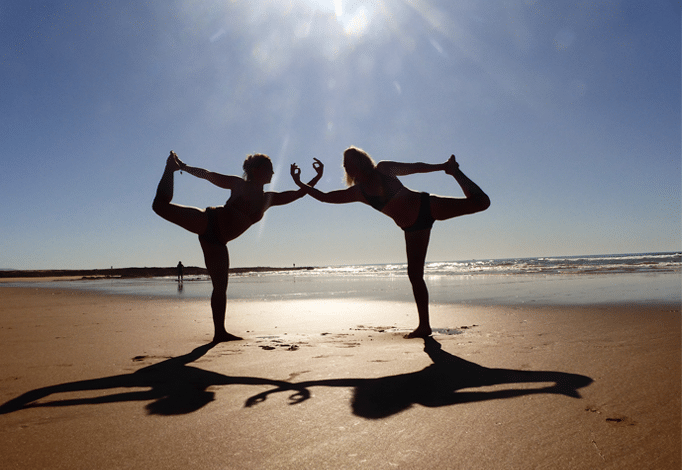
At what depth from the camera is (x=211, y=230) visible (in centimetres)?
473

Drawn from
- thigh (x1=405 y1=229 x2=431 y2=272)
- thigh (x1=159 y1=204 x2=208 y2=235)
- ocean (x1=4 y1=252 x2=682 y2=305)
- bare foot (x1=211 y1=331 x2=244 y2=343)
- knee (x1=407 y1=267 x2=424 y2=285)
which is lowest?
bare foot (x1=211 y1=331 x2=244 y2=343)

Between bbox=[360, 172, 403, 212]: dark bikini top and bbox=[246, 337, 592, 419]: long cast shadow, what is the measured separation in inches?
94.6

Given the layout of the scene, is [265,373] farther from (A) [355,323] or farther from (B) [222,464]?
(A) [355,323]

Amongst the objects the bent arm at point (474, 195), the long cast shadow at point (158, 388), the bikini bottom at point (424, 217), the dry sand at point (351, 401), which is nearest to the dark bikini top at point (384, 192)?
the bikini bottom at point (424, 217)

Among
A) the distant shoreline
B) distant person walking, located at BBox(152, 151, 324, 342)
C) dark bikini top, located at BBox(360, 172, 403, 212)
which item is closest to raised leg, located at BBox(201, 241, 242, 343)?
distant person walking, located at BBox(152, 151, 324, 342)

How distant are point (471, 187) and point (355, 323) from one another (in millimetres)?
2534

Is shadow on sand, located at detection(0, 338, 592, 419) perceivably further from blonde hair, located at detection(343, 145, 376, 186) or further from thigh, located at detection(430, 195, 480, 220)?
blonde hair, located at detection(343, 145, 376, 186)

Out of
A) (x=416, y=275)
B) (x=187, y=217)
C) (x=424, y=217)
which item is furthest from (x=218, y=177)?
(x=416, y=275)

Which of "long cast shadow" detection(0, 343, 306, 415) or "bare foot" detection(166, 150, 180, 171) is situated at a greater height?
Answer: "bare foot" detection(166, 150, 180, 171)

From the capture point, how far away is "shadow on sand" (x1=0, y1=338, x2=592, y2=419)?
2164mm

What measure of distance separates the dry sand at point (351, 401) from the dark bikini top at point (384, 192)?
1.64m

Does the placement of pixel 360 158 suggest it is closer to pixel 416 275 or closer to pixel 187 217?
pixel 416 275

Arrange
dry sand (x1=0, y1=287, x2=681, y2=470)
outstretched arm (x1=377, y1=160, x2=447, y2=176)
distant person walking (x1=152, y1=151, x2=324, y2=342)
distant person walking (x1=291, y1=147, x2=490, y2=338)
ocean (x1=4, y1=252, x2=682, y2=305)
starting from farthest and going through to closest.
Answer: ocean (x1=4, y1=252, x2=682, y2=305) < outstretched arm (x1=377, y1=160, x2=447, y2=176) < distant person walking (x1=291, y1=147, x2=490, y2=338) < distant person walking (x1=152, y1=151, x2=324, y2=342) < dry sand (x1=0, y1=287, x2=681, y2=470)

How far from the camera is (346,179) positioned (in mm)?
5270
